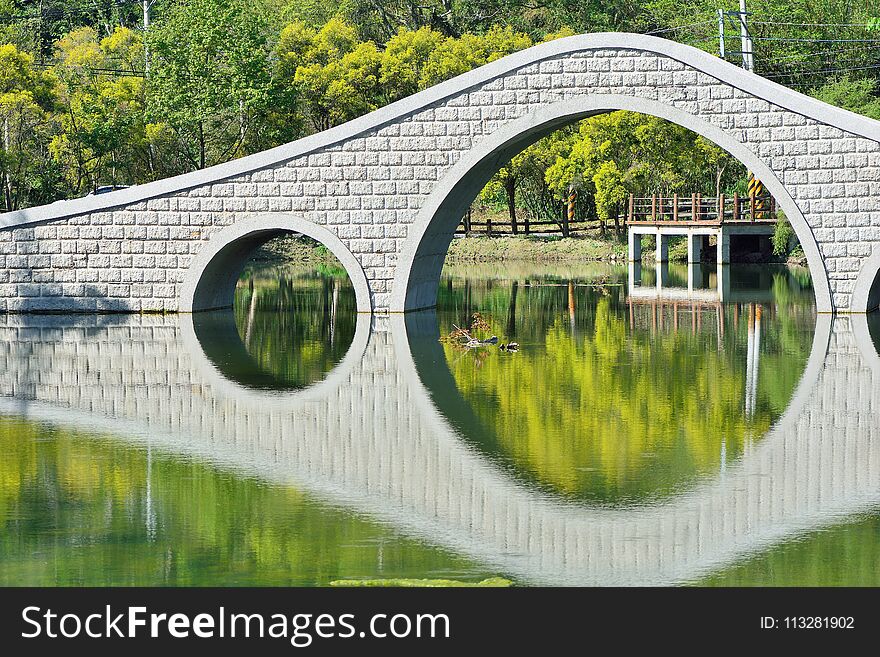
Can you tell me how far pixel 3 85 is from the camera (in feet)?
124

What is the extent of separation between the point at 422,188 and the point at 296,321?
387cm

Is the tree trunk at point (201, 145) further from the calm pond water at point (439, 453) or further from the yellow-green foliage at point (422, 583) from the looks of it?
the yellow-green foliage at point (422, 583)

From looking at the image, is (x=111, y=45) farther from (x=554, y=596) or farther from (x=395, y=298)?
(x=554, y=596)

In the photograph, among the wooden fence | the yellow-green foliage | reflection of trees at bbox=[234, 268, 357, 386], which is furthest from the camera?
the wooden fence

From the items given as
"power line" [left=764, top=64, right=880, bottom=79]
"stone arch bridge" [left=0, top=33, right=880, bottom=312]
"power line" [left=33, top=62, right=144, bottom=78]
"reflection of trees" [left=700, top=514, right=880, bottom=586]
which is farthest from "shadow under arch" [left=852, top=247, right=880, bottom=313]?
"power line" [left=33, top=62, right=144, bottom=78]

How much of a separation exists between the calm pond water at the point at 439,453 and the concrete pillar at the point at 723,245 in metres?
14.0

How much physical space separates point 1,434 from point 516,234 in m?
31.7

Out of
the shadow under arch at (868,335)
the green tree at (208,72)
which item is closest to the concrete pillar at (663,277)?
the shadow under arch at (868,335)

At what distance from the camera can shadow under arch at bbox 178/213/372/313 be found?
23.2 meters

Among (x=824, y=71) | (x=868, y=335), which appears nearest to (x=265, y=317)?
(x=868, y=335)

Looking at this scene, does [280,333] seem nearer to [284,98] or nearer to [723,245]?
[723,245]

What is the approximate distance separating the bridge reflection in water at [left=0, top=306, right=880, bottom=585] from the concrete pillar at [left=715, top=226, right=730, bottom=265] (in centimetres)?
1601

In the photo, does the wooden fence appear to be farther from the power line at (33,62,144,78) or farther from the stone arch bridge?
the stone arch bridge

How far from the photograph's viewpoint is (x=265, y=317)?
25906 millimetres
